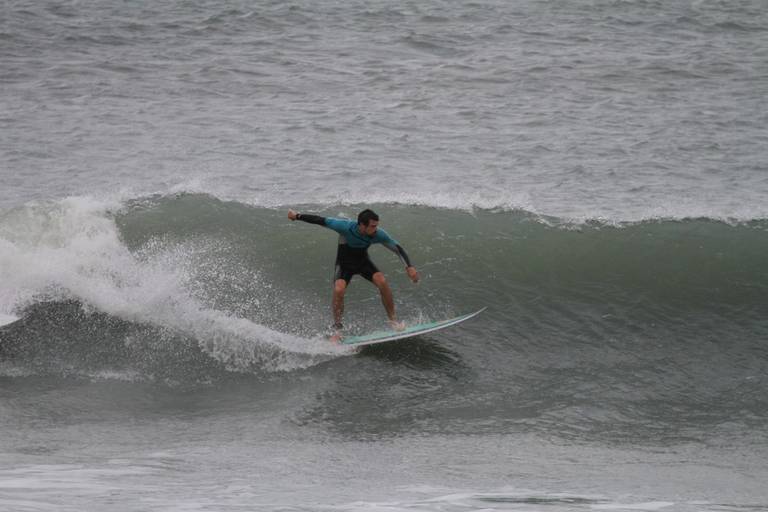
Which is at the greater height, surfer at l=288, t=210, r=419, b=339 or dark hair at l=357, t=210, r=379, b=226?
dark hair at l=357, t=210, r=379, b=226

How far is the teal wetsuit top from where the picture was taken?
943cm

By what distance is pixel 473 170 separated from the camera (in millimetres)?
15117

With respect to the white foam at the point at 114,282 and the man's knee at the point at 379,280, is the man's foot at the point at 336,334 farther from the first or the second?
the man's knee at the point at 379,280

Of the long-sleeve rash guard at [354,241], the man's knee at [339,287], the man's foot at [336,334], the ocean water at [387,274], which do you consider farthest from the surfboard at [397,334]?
the long-sleeve rash guard at [354,241]

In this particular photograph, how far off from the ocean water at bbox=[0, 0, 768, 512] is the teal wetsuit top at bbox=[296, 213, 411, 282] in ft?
2.65

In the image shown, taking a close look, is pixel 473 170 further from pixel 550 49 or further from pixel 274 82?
pixel 550 49

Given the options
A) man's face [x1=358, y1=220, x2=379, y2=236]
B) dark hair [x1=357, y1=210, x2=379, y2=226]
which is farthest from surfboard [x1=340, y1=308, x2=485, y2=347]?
dark hair [x1=357, y1=210, x2=379, y2=226]

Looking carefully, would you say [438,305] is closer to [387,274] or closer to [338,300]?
[387,274]

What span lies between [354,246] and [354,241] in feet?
0.21

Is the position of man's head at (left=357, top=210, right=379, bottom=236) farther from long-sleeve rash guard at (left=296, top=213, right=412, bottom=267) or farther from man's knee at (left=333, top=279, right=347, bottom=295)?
man's knee at (left=333, top=279, right=347, bottom=295)

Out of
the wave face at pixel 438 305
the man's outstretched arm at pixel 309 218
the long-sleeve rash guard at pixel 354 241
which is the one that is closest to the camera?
the wave face at pixel 438 305

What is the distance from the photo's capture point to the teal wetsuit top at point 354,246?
9.43 metres

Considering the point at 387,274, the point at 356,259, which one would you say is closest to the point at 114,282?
the point at 356,259

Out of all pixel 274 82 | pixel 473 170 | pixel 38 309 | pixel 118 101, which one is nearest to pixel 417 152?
pixel 473 170
